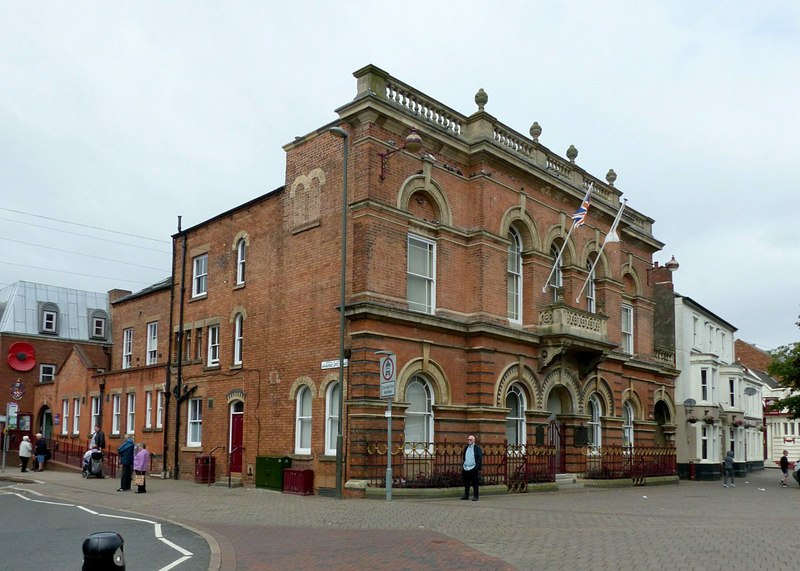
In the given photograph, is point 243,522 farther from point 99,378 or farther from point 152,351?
point 99,378

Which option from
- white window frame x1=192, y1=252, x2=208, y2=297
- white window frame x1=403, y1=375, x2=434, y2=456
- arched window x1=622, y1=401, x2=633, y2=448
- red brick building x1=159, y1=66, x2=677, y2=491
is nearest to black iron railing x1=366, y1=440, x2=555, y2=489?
white window frame x1=403, y1=375, x2=434, y2=456

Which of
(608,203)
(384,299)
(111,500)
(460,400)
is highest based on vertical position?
(608,203)

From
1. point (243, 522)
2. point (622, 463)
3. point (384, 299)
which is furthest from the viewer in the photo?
point (622, 463)

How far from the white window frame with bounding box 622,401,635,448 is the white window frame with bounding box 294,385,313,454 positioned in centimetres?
1483

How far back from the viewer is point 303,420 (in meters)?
22.2

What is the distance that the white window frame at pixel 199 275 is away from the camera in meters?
28.4

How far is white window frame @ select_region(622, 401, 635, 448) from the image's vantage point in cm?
3154

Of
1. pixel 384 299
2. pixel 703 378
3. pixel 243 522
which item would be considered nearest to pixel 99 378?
pixel 384 299

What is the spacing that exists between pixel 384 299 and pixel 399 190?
3.13 meters

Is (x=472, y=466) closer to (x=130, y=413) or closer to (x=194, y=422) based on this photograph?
(x=194, y=422)

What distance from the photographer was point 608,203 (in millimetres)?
30875

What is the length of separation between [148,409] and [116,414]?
3.52m

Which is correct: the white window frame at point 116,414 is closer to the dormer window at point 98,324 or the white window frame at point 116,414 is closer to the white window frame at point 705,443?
the dormer window at point 98,324

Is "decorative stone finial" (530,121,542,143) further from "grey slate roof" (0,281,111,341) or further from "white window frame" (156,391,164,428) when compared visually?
"grey slate roof" (0,281,111,341)
